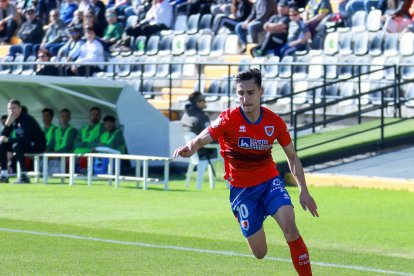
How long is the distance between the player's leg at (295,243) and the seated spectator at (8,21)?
27.1 m

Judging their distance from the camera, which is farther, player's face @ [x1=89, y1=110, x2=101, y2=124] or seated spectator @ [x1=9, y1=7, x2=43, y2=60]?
seated spectator @ [x1=9, y1=7, x2=43, y2=60]

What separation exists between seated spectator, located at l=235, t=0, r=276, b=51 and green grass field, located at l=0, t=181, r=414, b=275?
719 cm

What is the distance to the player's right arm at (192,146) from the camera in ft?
31.9

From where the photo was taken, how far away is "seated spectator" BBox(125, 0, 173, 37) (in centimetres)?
3147

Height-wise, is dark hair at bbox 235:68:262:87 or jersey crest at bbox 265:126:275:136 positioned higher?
dark hair at bbox 235:68:262:87

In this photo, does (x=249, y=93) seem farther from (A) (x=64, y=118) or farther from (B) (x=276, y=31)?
(B) (x=276, y=31)

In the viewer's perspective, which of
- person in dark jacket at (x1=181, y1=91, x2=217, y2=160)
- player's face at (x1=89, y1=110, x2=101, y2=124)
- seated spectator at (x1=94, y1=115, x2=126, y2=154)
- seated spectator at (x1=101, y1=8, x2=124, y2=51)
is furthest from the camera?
seated spectator at (x1=101, y1=8, x2=124, y2=51)

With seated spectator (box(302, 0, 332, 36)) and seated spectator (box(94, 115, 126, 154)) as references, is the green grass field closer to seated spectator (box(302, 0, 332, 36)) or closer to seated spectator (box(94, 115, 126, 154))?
seated spectator (box(94, 115, 126, 154))

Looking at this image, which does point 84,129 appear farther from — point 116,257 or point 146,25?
point 116,257

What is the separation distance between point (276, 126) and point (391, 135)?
12.9m

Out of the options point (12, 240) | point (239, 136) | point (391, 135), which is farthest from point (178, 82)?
point (239, 136)

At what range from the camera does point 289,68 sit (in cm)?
2659

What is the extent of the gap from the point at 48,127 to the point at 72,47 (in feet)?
20.4

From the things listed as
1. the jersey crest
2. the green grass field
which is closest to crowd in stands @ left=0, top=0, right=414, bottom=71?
the green grass field
